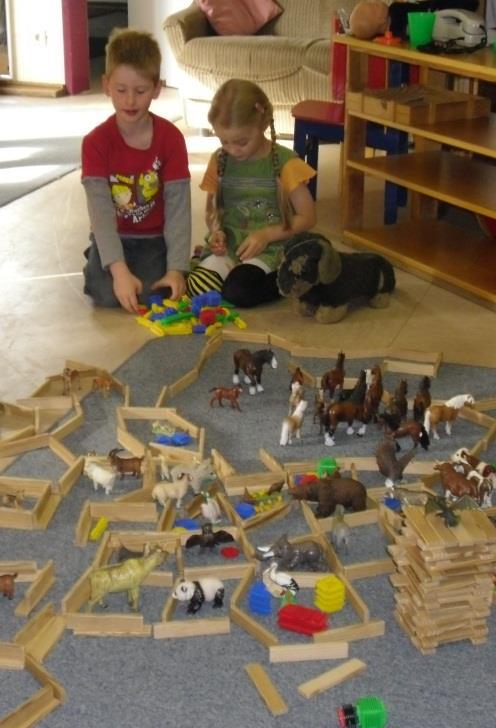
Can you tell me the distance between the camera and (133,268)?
2740 millimetres

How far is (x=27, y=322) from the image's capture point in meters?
2.54

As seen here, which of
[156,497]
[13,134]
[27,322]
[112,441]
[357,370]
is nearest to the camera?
[156,497]

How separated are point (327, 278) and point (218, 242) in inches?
16.1

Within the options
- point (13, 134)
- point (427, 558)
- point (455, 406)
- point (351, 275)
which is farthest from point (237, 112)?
point (13, 134)

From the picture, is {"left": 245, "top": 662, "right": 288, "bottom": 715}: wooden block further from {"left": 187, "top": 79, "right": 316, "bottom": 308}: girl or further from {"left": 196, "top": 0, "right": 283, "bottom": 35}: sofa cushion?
{"left": 196, "top": 0, "right": 283, "bottom": 35}: sofa cushion

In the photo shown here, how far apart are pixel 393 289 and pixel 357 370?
47 cm

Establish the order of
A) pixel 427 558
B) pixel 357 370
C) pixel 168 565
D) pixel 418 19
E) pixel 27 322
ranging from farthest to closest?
1. pixel 418 19
2. pixel 27 322
3. pixel 357 370
4. pixel 168 565
5. pixel 427 558

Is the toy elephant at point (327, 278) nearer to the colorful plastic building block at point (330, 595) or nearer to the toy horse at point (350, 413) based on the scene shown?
the toy horse at point (350, 413)

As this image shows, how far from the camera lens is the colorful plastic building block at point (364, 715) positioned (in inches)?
50.4

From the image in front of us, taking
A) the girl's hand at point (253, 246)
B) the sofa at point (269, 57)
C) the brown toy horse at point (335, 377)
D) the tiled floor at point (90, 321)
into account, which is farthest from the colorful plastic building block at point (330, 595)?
the sofa at point (269, 57)

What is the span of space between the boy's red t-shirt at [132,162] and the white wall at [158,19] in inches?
113

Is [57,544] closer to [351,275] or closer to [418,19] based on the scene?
[351,275]

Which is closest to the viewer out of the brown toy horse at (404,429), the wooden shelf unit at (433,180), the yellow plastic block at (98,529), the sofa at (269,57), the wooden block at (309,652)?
the wooden block at (309,652)

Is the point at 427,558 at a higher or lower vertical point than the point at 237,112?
lower
